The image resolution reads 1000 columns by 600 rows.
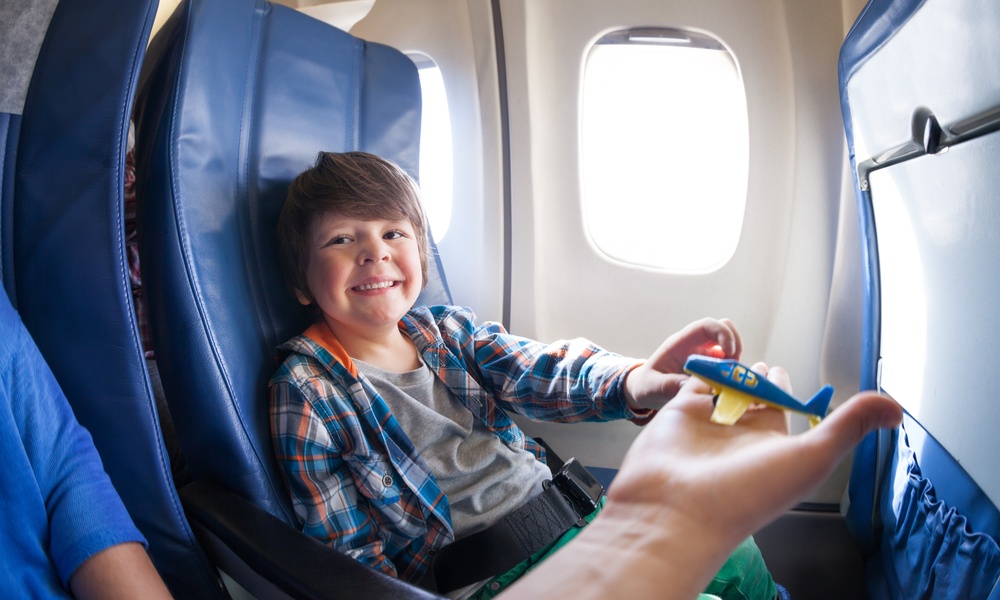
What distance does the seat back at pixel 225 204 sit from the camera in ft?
3.84

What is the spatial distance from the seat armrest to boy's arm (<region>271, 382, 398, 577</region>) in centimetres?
11

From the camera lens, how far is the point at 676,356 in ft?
4.05

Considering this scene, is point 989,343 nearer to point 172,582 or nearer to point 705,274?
point 705,274

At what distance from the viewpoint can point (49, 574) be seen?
971 millimetres

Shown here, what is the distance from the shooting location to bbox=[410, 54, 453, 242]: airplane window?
2.13 m

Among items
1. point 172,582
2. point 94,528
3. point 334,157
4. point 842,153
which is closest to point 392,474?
point 172,582

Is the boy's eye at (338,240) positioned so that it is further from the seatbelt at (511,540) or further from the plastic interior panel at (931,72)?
the plastic interior panel at (931,72)

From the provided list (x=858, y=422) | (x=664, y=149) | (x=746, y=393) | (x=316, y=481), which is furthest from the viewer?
(x=664, y=149)

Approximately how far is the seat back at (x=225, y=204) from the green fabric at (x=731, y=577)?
1.37ft

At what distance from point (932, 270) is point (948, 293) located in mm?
81

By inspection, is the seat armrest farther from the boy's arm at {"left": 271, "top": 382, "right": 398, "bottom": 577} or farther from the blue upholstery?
the blue upholstery

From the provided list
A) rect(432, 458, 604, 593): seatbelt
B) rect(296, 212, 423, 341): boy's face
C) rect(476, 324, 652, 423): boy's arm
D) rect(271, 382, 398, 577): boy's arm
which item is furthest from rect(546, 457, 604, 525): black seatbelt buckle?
rect(296, 212, 423, 341): boy's face

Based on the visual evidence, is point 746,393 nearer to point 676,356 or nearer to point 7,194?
point 676,356

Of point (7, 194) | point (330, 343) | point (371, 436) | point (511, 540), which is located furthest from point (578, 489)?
point (7, 194)
